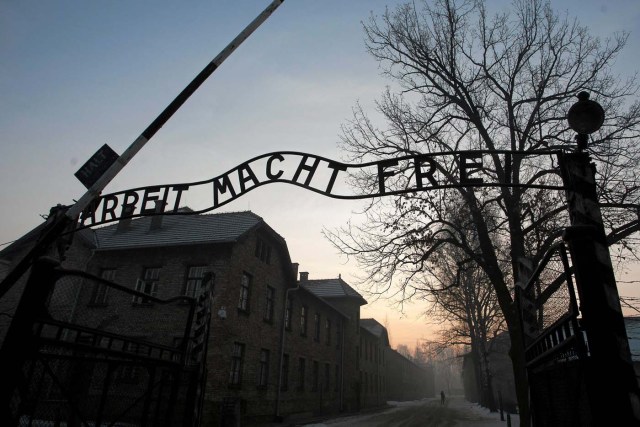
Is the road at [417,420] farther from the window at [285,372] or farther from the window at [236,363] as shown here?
the window at [236,363]

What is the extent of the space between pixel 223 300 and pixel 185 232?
4458mm

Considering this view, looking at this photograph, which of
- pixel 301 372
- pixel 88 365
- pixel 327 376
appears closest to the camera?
pixel 88 365

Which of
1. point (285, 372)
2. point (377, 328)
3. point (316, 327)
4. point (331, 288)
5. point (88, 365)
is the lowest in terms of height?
point (285, 372)

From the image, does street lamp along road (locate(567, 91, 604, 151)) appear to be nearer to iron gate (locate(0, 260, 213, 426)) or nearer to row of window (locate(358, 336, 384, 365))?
iron gate (locate(0, 260, 213, 426))

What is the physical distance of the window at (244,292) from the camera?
18531 millimetres

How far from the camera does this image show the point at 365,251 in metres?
12.8

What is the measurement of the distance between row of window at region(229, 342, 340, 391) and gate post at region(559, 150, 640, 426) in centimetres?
1604

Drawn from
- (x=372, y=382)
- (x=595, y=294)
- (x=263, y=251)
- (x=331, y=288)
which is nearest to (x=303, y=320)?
(x=263, y=251)

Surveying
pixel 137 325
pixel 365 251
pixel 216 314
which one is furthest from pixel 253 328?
pixel 365 251

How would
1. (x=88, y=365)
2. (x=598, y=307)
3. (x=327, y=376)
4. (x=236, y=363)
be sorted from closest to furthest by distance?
(x=598, y=307), (x=88, y=365), (x=236, y=363), (x=327, y=376)

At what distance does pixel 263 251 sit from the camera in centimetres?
2111

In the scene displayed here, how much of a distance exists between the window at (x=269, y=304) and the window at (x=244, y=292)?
191cm

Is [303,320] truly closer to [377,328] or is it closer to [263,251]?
[263,251]

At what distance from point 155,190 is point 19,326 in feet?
11.0
